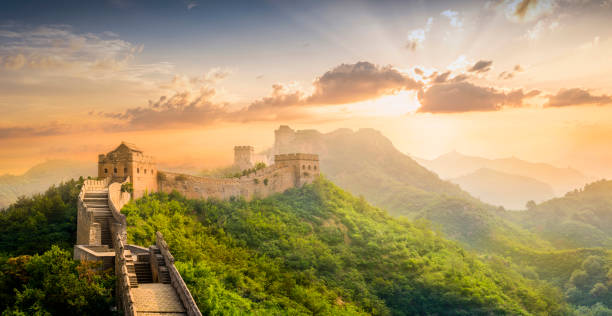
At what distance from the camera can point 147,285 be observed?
15.1 metres

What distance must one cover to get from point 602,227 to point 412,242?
82.7 meters

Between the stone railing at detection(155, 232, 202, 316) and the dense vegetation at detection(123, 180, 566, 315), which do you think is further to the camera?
the dense vegetation at detection(123, 180, 566, 315)

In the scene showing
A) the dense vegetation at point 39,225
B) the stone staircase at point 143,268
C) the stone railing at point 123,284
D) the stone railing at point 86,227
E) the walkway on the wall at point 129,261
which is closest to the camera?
the stone railing at point 123,284

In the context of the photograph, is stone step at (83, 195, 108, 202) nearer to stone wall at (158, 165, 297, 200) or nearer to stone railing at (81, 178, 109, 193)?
stone railing at (81, 178, 109, 193)

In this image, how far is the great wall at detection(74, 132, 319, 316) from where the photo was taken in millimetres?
14055

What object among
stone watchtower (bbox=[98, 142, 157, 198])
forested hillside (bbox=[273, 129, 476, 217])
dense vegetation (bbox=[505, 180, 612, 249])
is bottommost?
dense vegetation (bbox=[505, 180, 612, 249])

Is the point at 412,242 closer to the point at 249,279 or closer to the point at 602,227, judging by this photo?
the point at 249,279

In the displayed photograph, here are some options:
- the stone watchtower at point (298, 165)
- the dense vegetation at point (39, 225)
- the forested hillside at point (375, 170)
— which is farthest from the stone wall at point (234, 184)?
the forested hillside at point (375, 170)

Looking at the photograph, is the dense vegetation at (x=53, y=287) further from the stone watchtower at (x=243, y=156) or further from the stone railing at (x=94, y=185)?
the stone watchtower at (x=243, y=156)

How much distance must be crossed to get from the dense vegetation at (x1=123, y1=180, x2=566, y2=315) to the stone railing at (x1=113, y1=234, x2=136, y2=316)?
9.61 ft

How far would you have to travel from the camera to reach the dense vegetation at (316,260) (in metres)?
21.8

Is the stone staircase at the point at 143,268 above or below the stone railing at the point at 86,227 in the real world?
below

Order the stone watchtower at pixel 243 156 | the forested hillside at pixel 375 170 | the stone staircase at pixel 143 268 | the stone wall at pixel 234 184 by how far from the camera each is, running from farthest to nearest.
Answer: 1. the forested hillside at pixel 375 170
2. the stone watchtower at pixel 243 156
3. the stone wall at pixel 234 184
4. the stone staircase at pixel 143 268

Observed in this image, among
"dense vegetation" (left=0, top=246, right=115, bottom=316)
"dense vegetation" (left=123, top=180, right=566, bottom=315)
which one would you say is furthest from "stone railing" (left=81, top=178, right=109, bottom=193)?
"dense vegetation" (left=0, top=246, right=115, bottom=316)
